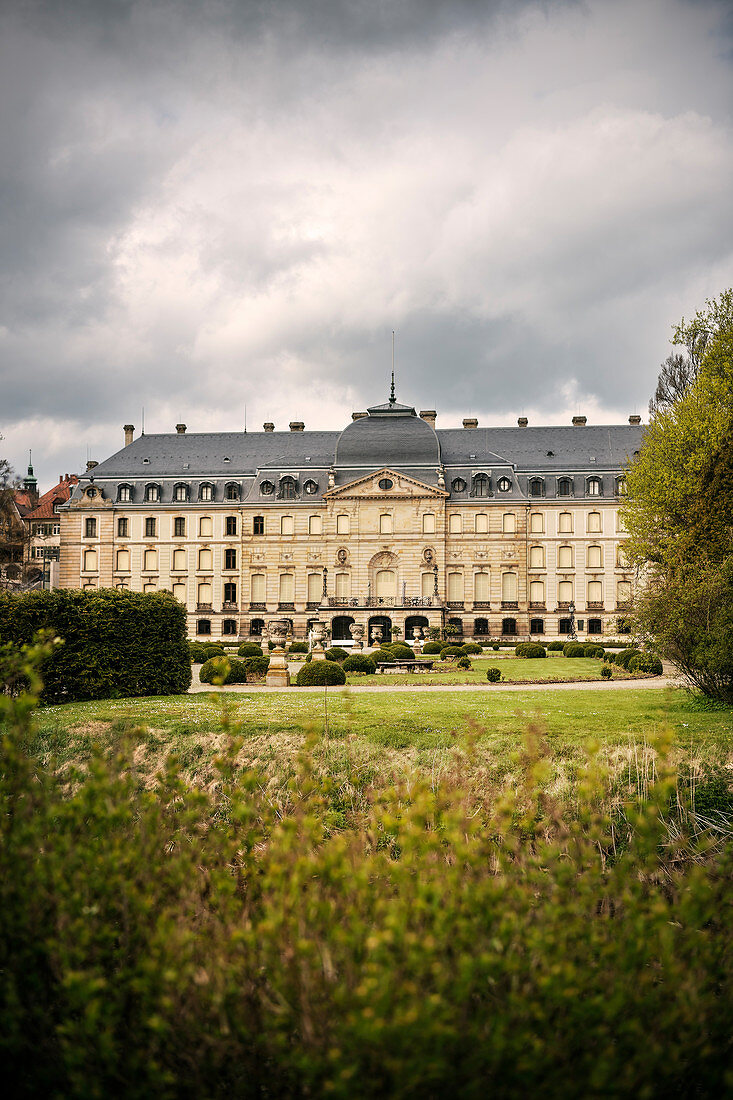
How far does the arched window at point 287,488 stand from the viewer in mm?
47312

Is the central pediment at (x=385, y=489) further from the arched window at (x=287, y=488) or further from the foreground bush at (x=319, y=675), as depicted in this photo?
the foreground bush at (x=319, y=675)

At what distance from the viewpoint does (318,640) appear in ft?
121

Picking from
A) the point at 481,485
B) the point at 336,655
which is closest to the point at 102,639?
the point at 336,655

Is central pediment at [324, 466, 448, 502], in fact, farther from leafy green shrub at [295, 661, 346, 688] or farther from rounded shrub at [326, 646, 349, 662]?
leafy green shrub at [295, 661, 346, 688]

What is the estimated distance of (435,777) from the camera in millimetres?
9742

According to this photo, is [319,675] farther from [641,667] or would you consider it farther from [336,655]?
[641,667]

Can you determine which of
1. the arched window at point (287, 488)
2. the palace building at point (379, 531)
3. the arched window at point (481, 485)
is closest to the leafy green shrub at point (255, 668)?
the palace building at point (379, 531)

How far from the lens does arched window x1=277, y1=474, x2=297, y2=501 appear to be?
1863 inches

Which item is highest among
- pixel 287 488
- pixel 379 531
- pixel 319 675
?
pixel 287 488

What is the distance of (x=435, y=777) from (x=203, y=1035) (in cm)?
681

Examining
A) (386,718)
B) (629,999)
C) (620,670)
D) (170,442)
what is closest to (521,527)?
(620,670)

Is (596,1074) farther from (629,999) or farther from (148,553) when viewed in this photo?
(148,553)

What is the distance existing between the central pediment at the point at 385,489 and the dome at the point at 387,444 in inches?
36.8

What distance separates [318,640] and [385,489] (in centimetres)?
1268
